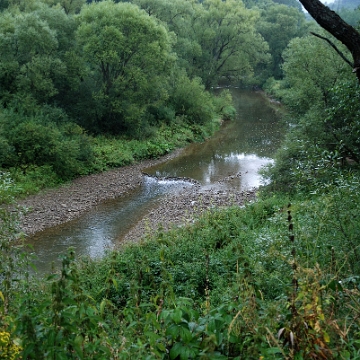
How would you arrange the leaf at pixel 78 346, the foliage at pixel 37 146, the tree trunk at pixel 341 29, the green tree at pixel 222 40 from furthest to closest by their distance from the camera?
1. the green tree at pixel 222 40
2. the foliage at pixel 37 146
3. the tree trunk at pixel 341 29
4. the leaf at pixel 78 346

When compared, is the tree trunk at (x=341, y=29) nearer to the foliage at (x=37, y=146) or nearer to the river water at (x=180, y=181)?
the river water at (x=180, y=181)

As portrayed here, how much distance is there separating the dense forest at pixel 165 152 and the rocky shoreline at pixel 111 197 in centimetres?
90

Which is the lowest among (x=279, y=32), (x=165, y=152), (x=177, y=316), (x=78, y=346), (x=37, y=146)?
(x=37, y=146)

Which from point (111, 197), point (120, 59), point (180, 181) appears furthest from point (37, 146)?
point (120, 59)

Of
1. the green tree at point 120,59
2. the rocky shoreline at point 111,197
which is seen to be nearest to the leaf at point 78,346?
the rocky shoreline at point 111,197

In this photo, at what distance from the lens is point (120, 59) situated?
23.5 metres

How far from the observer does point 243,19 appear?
3747 centimetres

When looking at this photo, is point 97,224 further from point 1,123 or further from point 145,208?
point 1,123

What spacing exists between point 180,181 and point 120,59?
26.6 feet

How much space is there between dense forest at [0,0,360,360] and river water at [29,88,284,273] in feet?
6.08

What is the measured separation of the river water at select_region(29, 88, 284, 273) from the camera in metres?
13.6

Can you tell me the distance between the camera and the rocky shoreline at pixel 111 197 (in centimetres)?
1478

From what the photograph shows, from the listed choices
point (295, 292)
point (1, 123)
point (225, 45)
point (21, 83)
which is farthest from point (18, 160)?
point (225, 45)

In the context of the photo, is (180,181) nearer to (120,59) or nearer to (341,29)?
(120,59)
